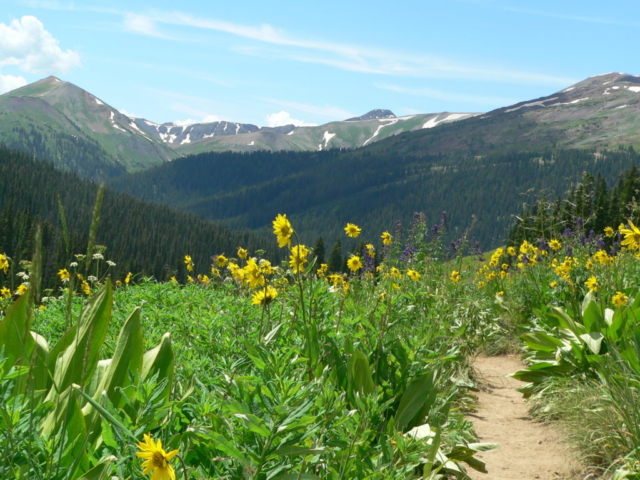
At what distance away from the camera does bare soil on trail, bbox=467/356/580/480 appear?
4066 millimetres

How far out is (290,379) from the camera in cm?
225

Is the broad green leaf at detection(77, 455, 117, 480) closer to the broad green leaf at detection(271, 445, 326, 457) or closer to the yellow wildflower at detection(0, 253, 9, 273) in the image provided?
the broad green leaf at detection(271, 445, 326, 457)

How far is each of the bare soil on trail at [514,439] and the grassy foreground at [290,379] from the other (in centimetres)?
19

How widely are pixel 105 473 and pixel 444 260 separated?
8356 mm

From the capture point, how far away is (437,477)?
10.5 feet

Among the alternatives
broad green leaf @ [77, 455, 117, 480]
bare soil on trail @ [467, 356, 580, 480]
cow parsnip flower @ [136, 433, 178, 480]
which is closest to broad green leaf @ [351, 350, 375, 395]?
bare soil on trail @ [467, 356, 580, 480]

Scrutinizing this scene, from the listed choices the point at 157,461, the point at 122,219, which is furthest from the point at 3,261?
the point at 122,219

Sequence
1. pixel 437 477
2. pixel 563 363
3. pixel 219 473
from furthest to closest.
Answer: pixel 563 363 → pixel 437 477 → pixel 219 473

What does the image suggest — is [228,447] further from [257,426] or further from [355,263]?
[355,263]

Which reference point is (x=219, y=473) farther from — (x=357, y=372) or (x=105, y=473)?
(x=357, y=372)

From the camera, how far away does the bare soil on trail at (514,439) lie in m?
4.07

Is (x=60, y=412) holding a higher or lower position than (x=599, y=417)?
higher

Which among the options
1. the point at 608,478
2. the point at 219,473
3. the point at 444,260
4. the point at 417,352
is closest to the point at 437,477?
the point at 417,352

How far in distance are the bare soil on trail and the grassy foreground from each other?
19 centimetres
